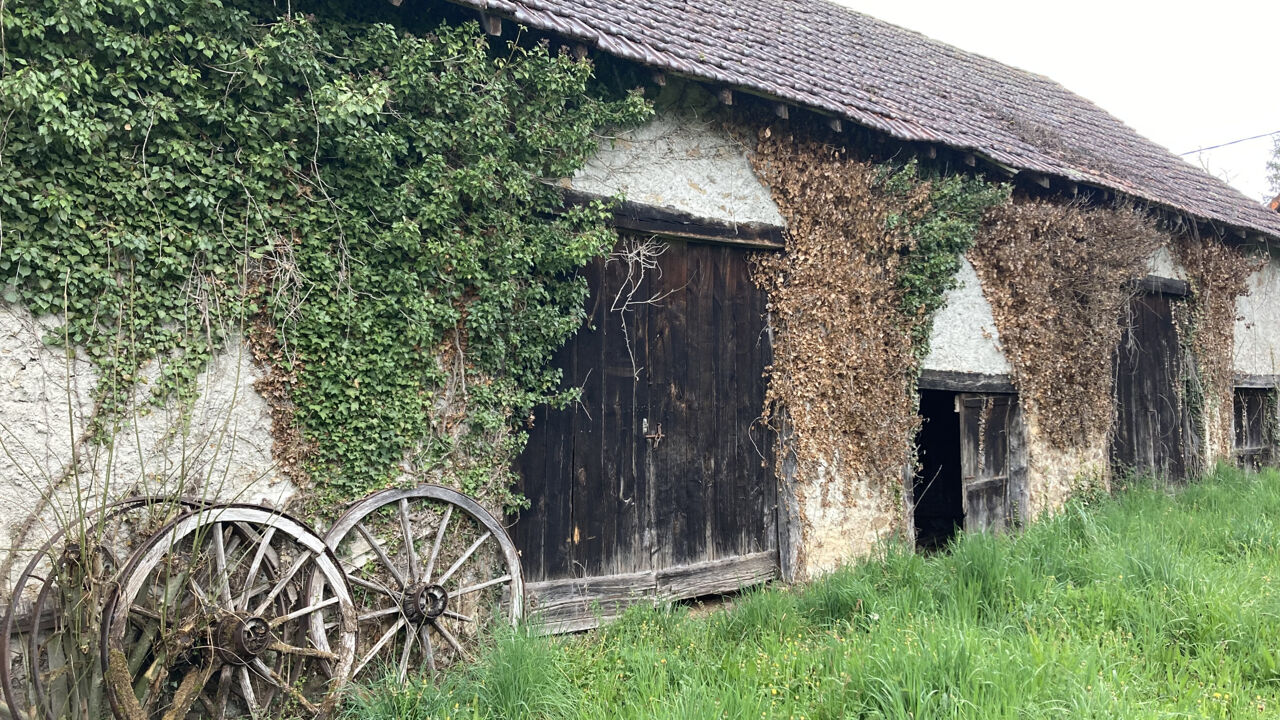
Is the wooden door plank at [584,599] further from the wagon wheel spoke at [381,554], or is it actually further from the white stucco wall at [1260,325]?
the white stucco wall at [1260,325]

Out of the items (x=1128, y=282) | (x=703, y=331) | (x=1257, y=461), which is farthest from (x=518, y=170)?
(x=1257, y=461)

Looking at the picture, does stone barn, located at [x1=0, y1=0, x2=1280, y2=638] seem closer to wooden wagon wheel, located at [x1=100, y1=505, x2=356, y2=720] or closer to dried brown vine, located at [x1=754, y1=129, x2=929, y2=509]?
dried brown vine, located at [x1=754, y1=129, x2=929, y2=509]

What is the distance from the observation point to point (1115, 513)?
593 cm

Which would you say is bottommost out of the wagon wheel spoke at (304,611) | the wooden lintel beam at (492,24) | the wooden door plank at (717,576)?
the wooden door plank at (717,576)

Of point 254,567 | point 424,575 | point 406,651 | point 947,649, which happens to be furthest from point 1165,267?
point 254,567

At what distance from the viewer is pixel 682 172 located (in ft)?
16.4

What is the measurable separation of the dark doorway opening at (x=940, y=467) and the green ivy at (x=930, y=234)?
Result: 2.41 metres

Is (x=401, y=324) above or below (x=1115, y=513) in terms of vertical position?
above

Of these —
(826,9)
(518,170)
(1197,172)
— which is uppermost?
(826,9)

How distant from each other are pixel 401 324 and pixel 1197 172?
40.2 ft

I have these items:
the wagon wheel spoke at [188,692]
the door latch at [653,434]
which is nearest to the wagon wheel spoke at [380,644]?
the wagon wheel spoke at [188,692]

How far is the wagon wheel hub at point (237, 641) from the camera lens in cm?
309

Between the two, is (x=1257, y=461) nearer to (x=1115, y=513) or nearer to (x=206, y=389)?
(x=1115, y=513)

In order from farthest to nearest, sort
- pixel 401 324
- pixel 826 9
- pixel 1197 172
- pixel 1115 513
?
1. pixel 1197 172
2. pixel 826 9
3. pixel 1115 513
4. pixel 401 324
